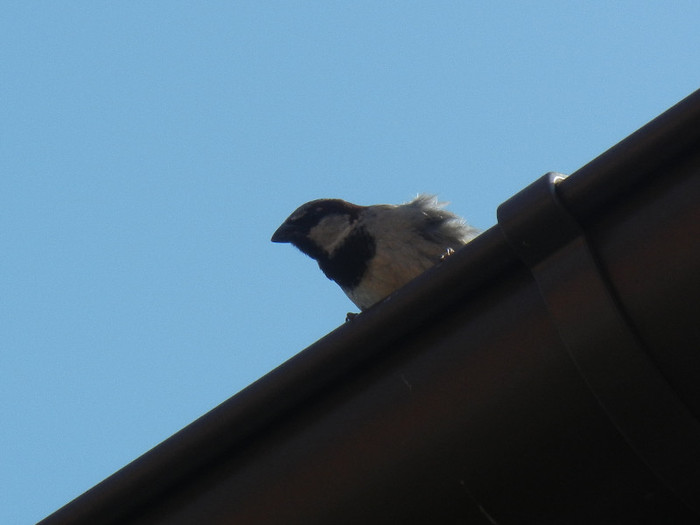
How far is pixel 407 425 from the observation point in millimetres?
1312

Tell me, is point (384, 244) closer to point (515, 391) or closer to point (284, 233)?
point (284, 233)

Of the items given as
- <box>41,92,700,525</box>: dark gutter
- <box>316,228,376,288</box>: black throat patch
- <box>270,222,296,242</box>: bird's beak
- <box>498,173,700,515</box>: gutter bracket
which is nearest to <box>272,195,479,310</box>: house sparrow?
<box>316,228,376,288</box>: black throat patch

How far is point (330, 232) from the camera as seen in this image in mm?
3893

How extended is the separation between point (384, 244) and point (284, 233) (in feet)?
2.32

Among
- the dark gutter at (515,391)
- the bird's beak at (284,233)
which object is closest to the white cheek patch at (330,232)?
the bird's beak at (284,233)

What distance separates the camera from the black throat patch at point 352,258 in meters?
3.57

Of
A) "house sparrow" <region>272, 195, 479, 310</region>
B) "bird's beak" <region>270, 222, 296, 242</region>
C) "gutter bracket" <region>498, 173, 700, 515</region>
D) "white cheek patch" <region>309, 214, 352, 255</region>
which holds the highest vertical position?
"bird's beak" <region>270, 222, 296, 242</region>

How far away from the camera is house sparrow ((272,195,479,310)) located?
3.49 metres

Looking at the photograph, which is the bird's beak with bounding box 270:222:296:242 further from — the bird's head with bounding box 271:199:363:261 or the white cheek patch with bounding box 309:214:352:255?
the white cheek patch with bounding box 309:214:352:255

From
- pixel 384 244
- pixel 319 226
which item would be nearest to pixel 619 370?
pixel 384 244

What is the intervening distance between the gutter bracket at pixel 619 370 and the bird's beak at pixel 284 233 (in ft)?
9.59

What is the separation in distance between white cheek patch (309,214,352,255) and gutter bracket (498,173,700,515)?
8.31 ft

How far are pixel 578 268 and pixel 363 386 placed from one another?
1.08 feet

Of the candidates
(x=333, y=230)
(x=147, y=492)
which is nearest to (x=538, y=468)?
(x=147, y=492)
